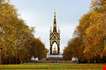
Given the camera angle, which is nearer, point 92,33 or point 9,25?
point 92,33

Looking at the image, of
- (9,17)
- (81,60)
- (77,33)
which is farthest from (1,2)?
(81,60)

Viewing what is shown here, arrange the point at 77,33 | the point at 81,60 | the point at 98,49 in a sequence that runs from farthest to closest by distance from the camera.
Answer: the point at 81,60
the point at 77,33
the point at 98,49

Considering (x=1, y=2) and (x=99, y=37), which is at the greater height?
(x=1, y=2)

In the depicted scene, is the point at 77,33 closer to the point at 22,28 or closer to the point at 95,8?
the point at 22,28

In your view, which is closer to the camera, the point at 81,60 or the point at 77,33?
the point at 77,33

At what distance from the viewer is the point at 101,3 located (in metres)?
76.2

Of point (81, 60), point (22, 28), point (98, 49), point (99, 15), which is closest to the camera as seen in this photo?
point (99, 15)

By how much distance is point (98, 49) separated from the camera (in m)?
84.1

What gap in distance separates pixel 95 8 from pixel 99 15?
6625mm

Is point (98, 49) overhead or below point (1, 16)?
below

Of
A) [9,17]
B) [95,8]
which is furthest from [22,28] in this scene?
[95,8]

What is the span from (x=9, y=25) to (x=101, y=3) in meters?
17.8

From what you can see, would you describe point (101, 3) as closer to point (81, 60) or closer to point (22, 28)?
point (22, 28)

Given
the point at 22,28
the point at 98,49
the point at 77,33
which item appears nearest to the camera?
the point at 98,49
